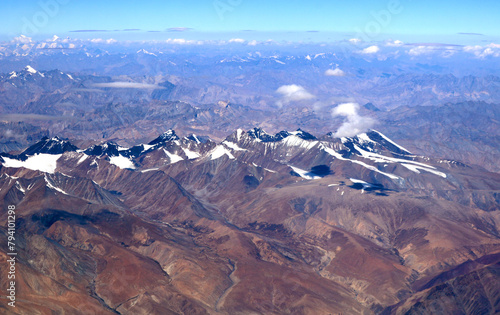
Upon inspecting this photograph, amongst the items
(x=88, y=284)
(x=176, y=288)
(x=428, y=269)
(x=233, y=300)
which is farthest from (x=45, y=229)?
(x=428, y=269)

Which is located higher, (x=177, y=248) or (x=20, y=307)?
(x=20, y=307)

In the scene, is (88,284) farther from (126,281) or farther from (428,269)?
(428,269)

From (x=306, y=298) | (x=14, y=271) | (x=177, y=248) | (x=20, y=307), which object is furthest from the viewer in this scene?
(x=177, y=248)

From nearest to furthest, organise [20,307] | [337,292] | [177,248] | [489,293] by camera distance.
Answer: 1. [20,307]
2. [489,293]
3. [337,292]
4. [177,248]

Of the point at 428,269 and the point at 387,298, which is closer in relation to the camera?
the point at 387,298

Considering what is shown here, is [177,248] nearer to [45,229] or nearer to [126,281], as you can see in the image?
[126,281]

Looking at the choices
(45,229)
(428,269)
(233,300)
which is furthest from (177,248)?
(428,269)

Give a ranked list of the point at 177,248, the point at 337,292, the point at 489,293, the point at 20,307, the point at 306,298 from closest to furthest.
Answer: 1. the point at 20,307
2. the point at 489,293
3. the point at 306,298
4. the point at 337,292
5. the point at 177,248

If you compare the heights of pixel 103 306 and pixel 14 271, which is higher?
pixel 14 271

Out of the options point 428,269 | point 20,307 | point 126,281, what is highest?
point 20,307

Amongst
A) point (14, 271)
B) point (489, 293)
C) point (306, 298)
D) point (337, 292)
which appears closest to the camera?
point (14, 271)
